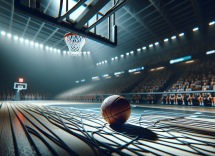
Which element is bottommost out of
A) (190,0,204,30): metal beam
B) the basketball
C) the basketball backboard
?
the basketball

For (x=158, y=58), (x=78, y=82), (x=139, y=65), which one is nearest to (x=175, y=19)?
(x=158, y=58)

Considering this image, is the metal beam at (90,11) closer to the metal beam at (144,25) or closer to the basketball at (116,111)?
the basketball at (116,111)

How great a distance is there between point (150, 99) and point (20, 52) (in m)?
15.6

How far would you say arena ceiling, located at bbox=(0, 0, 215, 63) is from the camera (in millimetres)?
8562

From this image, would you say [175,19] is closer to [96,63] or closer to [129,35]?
[129,35]

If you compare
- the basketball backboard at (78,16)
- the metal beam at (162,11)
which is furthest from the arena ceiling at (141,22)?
the basketball backboard at (78,16)

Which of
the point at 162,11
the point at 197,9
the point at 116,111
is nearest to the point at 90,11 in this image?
the point at 116,111

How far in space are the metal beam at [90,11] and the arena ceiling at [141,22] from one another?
6289 millimetres

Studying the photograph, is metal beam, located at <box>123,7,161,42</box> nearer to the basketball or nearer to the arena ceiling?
the arena ceiling

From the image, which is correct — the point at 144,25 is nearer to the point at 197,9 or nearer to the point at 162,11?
the point at 162,11

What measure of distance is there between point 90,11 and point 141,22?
28.9 ft

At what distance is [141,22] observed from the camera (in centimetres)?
1020

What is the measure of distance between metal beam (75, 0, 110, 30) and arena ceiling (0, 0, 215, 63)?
629 cm

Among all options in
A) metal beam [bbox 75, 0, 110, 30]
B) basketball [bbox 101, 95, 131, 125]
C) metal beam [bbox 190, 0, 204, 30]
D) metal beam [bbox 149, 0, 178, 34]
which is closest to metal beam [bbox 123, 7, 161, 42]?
metal beam [bbox 149, 0, 178, 34]
